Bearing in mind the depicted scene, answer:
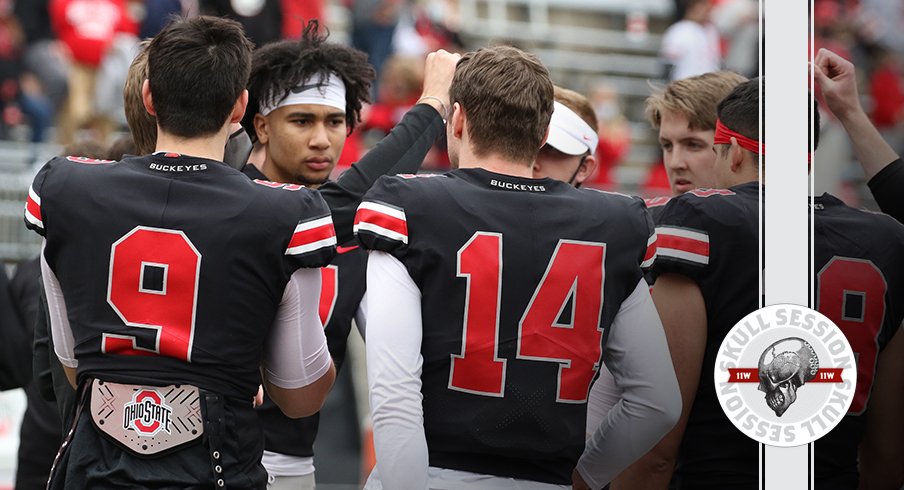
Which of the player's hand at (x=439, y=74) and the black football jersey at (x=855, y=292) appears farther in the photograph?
the player's hand at (x=439, y=74)

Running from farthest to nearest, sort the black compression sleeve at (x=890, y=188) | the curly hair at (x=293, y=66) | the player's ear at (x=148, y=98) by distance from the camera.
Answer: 1. the curly hair at (x=293, y=66)
2. the player's ear at (x=148, y=98)
3. the black compression sleeve at (x=890, y=188)

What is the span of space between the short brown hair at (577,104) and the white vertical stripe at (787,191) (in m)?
1.58

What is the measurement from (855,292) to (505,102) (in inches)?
31.0

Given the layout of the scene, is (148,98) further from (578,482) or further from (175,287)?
(578,482)

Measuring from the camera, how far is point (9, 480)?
7066 mm

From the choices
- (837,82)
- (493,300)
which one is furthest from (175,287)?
(837,82)

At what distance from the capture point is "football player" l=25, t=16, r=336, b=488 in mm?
2568

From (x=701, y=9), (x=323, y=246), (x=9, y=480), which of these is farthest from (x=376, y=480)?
(x=701, y=9)

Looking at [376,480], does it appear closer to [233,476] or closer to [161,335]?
[233,476]

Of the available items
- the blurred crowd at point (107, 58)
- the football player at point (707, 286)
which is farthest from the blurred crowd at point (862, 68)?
the blurred crowd at point (107, 58)

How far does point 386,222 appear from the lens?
2607mm

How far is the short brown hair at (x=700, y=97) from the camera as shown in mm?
3658

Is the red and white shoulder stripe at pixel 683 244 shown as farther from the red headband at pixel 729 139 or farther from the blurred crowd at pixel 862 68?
the blurred crowd at pixel 862 68

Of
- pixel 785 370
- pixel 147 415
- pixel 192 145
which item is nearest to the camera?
pixel 785 370
